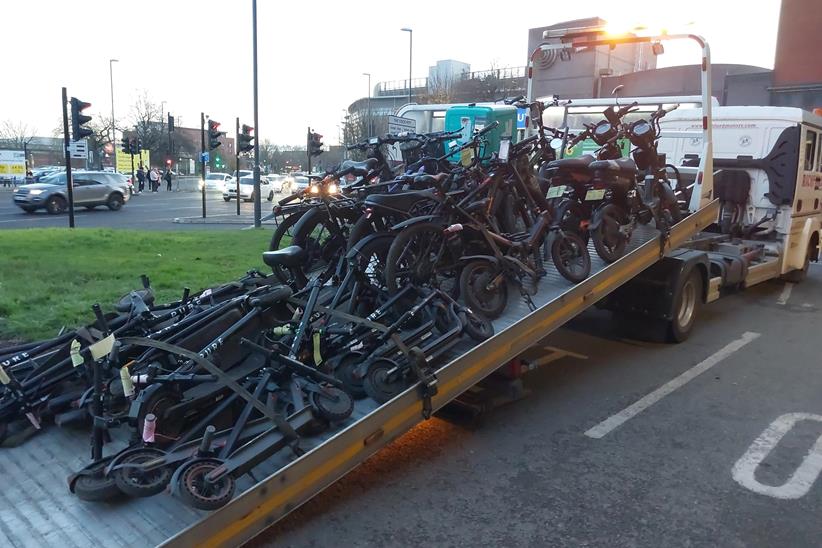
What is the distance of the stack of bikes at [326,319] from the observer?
3.24m

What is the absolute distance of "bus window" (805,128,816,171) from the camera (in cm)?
870

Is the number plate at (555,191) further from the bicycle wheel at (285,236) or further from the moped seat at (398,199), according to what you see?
the bicycle wheel at (285,236)

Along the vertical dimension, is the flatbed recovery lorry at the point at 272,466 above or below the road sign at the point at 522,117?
below

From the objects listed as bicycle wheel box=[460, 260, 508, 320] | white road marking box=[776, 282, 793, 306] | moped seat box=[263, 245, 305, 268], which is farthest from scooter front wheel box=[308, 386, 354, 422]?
white road marking box=[776, 282, 793, 306]

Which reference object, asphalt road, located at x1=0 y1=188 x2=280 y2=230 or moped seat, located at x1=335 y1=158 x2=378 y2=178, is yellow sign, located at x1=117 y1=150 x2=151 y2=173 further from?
moped seat, located at x1=335 y1=158 x2=378 y2=178

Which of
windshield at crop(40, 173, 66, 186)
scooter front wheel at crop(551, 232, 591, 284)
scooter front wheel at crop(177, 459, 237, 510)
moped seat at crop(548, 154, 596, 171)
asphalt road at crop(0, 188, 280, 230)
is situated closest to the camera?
scooter front wheel at crop(177, 459, 237, 510)

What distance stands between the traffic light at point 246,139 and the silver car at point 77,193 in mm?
6257

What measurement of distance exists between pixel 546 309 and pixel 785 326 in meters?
4.76

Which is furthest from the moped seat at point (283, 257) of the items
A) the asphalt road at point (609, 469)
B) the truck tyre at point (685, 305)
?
the truck tyre at point (685, 305)

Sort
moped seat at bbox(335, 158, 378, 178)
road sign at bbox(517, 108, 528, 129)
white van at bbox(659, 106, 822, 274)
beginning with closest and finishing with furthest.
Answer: moped seat at bbox(335, 158, 378, 178) < road sign at bbox(517, 108, 528, 129) < white van at bbox(659, 106, 822, 274)

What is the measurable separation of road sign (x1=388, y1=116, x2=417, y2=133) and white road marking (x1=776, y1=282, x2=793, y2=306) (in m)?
6.11

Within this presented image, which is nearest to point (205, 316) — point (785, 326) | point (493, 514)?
point (493, 514)

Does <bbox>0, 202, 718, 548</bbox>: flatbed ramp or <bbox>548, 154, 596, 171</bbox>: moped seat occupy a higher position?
<bbox>548, 154, 596, 171</bbox>: moped seat

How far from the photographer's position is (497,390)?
471 centimetres
